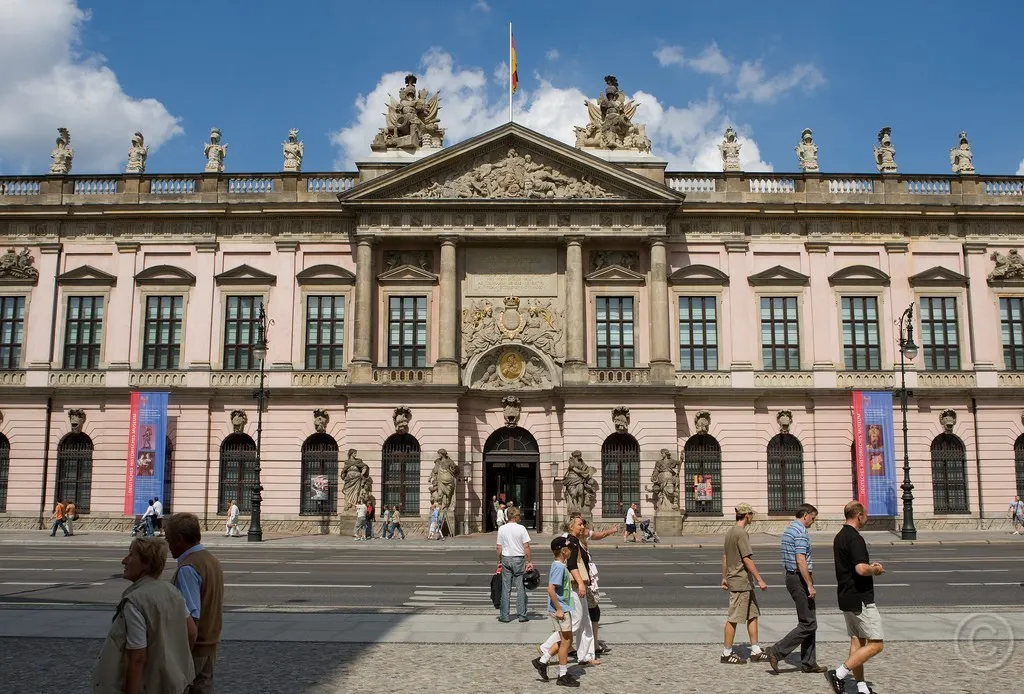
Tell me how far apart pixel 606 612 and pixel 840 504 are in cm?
2845

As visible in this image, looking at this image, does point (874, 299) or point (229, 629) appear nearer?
point (229, 629)

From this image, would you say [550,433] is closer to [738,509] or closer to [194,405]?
[194,405]

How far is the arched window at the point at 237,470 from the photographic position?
135 ft

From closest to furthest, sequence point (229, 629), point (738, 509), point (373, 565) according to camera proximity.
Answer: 1. point (738, 509)
2. point (229, 629)
3. point (373, 565)

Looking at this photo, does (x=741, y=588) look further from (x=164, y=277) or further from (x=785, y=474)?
(x=164, y=277)

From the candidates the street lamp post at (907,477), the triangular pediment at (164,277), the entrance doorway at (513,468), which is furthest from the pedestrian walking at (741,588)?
the triangular pediment at (164,277)

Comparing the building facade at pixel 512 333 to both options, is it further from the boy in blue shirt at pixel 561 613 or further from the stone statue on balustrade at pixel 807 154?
the boy in blue shirt at pixel 561 613

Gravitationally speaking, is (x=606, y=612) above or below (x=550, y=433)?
below

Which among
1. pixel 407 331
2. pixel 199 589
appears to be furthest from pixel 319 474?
pixel 199 589

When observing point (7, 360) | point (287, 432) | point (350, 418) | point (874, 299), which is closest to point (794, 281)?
point (874, 299)

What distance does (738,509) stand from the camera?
38.9 feet

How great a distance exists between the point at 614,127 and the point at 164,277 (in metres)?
23.1

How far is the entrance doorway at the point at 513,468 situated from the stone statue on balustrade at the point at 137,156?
22092mm
